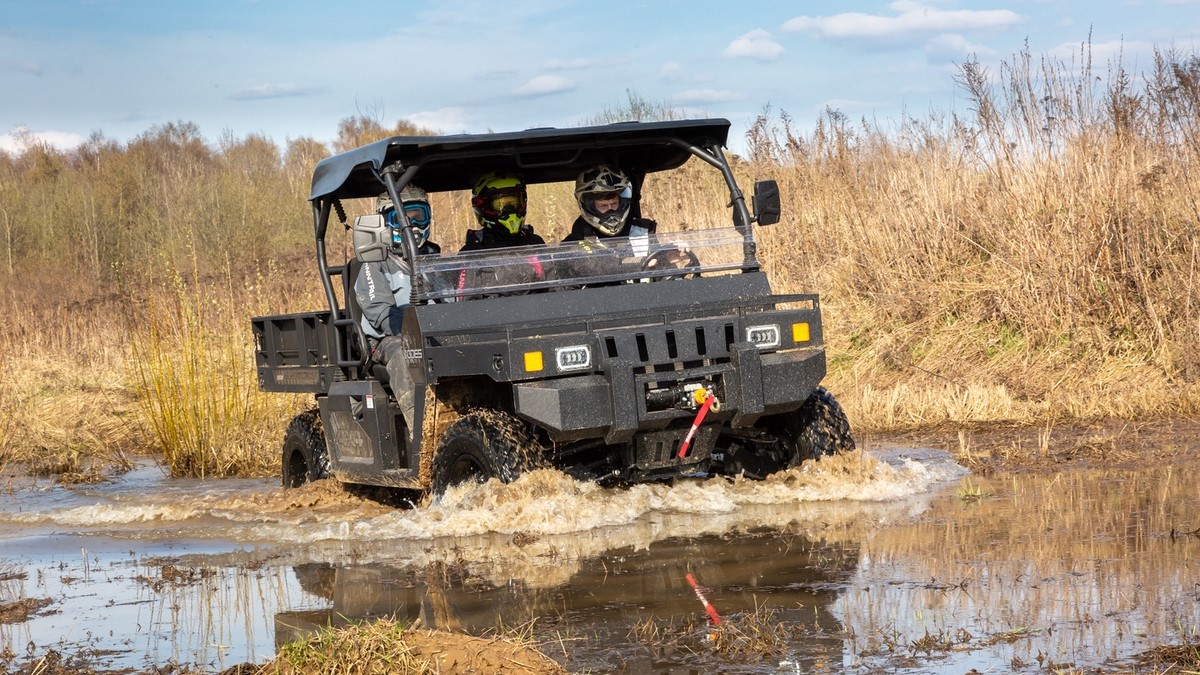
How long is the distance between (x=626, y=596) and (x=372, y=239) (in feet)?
9.17

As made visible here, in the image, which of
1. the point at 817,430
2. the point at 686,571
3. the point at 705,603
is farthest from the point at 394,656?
the point at 817,430

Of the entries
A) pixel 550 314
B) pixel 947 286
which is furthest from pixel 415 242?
pixel 947 286

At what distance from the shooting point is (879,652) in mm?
4223

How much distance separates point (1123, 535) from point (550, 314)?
2746 mm

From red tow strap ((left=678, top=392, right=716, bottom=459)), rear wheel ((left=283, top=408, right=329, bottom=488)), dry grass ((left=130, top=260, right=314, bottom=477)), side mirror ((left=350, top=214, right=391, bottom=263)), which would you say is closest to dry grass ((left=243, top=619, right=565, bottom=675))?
red tow strap ((left=678, top=392, right=716, bottom=459))

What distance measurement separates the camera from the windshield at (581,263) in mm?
7117

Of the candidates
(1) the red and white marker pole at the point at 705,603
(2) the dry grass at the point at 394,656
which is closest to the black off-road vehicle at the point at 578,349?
(1) the red and white marker pole at the point at 705,603

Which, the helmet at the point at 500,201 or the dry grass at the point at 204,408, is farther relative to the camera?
the dry grass at the point at 204,408

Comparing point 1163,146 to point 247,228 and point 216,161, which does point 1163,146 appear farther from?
point 216,161

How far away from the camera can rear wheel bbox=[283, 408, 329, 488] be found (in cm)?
883

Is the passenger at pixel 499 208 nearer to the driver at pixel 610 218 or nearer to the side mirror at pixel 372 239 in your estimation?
the driver at pixel 610 218

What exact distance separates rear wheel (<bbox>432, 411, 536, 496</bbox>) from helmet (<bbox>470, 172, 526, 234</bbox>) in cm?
140

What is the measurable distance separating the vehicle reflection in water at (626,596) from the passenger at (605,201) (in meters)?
1.96

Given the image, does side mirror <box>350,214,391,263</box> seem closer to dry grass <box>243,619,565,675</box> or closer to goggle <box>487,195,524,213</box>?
goggle <box>487,195,524,213</box>
